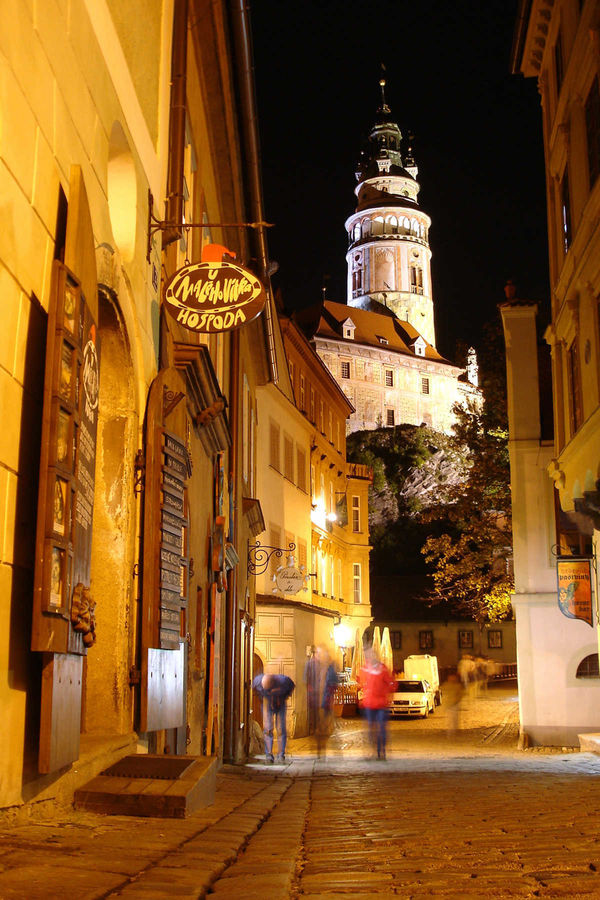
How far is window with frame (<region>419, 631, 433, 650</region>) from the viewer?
64.5 meters

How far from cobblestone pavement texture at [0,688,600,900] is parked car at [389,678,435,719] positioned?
2419 centimetres

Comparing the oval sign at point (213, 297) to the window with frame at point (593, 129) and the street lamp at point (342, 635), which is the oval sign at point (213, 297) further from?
the street lamp at point (342, 635)

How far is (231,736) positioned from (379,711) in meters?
2.80

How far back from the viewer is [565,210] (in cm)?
2055

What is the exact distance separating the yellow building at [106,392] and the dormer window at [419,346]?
88.7m

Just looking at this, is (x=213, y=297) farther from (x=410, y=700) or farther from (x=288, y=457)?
(x=410, y=700)

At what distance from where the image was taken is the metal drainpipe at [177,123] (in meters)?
9.61

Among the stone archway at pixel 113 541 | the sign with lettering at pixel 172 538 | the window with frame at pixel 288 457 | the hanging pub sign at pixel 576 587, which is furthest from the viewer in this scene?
the window with frame at pixel 288 457

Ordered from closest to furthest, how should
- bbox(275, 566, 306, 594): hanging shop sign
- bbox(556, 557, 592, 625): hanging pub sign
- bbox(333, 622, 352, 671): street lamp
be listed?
bbox(556, 557, 592, 625): hanging pub sign
bbox(275, 566, 306, 594): hanging shop sign
bbox(333, 622, 352, 671): street lamp

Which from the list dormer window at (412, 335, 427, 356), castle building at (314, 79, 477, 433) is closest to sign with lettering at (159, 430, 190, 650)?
castle building at (314, 79, 477, 433)

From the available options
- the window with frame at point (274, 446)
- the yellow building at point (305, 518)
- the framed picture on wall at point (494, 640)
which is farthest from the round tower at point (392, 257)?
the window with frame at point (274, 446)

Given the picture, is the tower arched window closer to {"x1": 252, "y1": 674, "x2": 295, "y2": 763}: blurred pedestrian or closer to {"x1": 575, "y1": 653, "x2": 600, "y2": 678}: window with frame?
{"x1": 575, "y1": 653, "x2": 600, "y2": 678}: window with frame

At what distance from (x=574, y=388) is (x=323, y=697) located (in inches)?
309


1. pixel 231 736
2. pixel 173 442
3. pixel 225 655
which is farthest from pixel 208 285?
pixel 231 736
